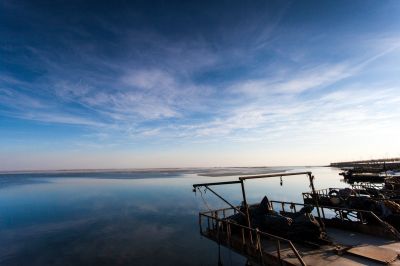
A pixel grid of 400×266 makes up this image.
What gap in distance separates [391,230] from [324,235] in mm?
3731

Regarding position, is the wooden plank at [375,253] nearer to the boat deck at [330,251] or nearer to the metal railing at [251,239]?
the boat deck at [330,251]

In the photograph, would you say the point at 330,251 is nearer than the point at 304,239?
Yes

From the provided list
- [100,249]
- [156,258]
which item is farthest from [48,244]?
[156,258]

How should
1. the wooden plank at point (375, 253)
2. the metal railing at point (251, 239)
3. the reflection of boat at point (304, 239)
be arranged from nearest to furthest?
the wooden plank at point (375, 253) → the reflection of boat at point (304, 239) → the metal railing at point (251, 239)

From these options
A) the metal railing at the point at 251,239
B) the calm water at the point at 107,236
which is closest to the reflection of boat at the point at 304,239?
the metal railing at the point at 251,239

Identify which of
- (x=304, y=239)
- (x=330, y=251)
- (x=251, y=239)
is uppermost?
(x=251, y=239)

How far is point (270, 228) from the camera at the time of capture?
1343 centimetres

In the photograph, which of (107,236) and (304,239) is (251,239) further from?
(107,236)

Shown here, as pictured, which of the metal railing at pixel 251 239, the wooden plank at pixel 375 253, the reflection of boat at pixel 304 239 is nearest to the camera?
the wooden plank at pixel 375 253

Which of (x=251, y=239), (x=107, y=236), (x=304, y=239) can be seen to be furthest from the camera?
(x=107, y=236)

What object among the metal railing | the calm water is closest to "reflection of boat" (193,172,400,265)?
the metal railing

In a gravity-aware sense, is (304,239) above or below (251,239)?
→ below

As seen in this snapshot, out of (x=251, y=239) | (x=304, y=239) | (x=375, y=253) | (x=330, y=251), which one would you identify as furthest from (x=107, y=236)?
(x=375, y=253)

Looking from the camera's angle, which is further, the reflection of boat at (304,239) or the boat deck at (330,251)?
the reflection of boat at (304,239)
